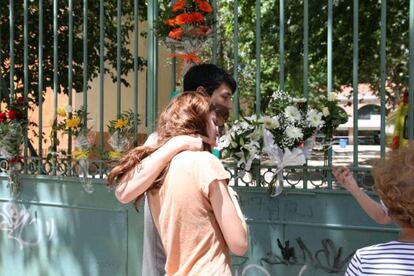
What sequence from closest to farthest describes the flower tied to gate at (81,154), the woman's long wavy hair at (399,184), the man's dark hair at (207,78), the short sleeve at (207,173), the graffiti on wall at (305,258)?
the woman's long wavy hair at (399,184)
the short sleeve at (207,173)
the man's dark hair at (207,78)
the graffiti on wall at (305,258)
the flower tied to gate at (81,154)

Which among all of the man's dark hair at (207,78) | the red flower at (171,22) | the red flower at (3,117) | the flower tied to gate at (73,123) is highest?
the red flower at (171,22)

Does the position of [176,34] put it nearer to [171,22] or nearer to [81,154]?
[171,22]

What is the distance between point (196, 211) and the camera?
6.11 feet

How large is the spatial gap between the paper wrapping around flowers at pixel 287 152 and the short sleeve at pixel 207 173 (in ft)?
4.14

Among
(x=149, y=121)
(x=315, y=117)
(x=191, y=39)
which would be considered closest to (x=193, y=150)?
(x=315, y=117)

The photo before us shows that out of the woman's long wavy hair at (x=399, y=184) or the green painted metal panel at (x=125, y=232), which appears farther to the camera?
the green painted metal panel at (x=125, y=232)

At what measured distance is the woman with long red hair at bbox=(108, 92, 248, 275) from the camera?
183 centimetres

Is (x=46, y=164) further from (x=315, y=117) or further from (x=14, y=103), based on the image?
(x=315, y=117)

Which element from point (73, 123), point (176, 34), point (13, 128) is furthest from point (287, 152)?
point (13, 128)

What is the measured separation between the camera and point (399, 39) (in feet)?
27.7

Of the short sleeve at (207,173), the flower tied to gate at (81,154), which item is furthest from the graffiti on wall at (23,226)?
the short sleeve at (207,173)

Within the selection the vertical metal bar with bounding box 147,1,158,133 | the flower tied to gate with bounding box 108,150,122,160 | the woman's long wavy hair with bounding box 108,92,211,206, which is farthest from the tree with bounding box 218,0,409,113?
the woman's long wavy hair with bounding box 108,92,211,206

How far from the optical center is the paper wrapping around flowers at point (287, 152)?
3.08 metres

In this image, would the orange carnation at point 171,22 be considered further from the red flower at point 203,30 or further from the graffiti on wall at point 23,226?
the graffiti on wall at point 23,226
